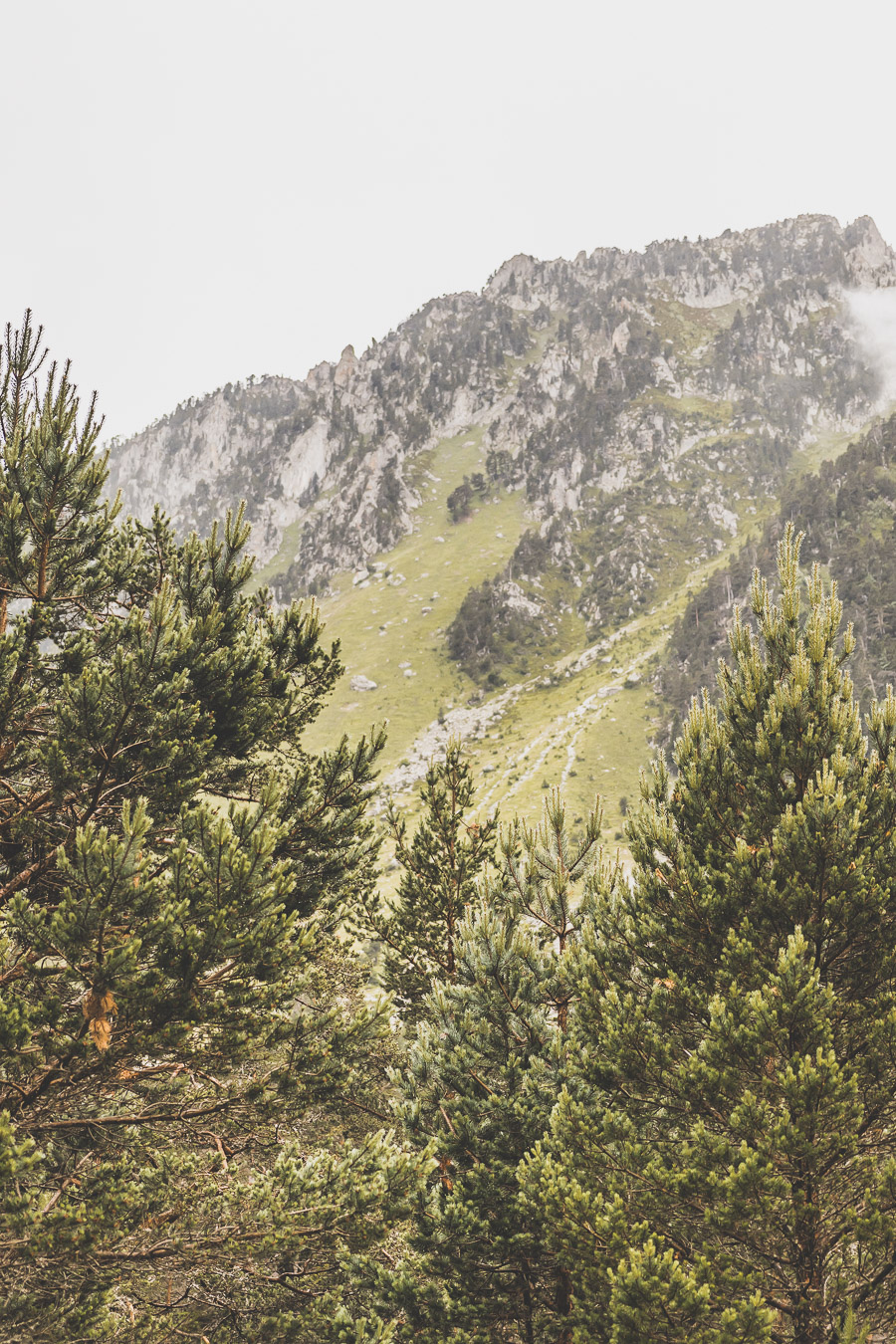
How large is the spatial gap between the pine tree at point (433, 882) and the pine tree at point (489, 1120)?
5.62 m

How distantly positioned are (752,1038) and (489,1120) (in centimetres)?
557

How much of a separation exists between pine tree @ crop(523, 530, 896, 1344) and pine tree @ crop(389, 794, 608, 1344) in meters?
1.12

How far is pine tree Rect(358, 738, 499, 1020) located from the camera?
57.7 ft

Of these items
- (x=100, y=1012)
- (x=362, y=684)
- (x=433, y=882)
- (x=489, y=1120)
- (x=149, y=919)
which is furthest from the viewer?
(x=362, y=684)

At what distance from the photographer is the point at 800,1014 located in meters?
7.07

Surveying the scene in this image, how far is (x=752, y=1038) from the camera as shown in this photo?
23.2 ft

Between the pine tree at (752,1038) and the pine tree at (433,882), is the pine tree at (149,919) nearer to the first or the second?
the pine tree at (752,1038)

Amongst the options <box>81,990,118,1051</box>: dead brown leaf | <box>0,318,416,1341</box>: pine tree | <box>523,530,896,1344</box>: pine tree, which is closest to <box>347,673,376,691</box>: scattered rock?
<box>0,318,416,1341</box>: pine tree

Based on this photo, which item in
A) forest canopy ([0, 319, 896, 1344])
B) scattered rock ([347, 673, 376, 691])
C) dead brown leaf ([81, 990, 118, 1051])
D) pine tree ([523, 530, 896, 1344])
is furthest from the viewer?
scattered rock ([347, 673, 376, 691])

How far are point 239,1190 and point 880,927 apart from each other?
8373mm

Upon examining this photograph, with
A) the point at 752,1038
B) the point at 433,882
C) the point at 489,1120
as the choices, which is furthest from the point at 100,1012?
the point at 433,882

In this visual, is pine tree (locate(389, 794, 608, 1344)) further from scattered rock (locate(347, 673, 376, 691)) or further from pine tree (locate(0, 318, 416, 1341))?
scattered rock (locate(347, 673, 376, 691))

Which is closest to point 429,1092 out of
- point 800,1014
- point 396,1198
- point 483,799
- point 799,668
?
point 396,1198

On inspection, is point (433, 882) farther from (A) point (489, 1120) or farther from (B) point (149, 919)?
(B) point (149, 919)
